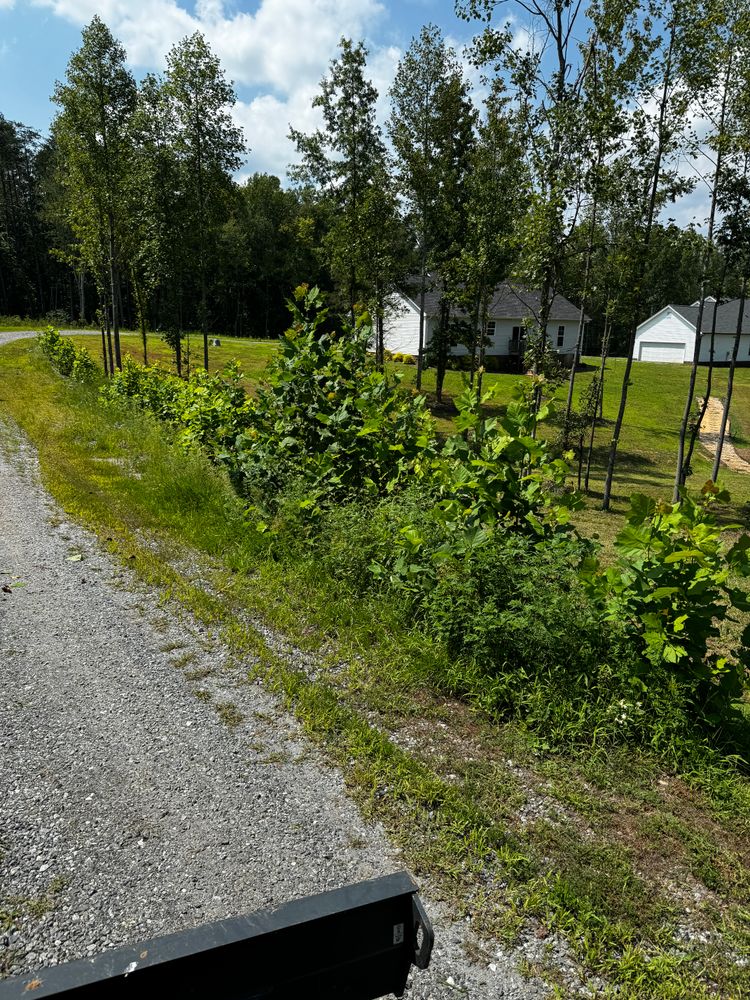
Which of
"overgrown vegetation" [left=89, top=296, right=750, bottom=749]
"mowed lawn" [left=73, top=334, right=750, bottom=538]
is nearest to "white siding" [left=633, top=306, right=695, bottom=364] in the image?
"mowed lawn" [left=73, top=334, right=750, bottom=538]

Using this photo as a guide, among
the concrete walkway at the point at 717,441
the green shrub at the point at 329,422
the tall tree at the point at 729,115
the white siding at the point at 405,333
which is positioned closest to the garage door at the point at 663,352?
the concrete walkway at the point at 717,441

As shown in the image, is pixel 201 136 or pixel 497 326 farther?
pixel 497 326

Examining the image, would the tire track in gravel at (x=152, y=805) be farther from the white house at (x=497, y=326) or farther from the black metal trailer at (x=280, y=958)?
the white house at (x=497, y=326)

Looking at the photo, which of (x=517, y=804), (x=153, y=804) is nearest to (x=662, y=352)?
(x=517, y=804)

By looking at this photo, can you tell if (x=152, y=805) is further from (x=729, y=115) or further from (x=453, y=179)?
(x=453, y=179)

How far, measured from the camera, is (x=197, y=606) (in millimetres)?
5039

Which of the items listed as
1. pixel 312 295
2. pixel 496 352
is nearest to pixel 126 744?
pixel 312 295

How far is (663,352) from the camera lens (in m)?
61.4

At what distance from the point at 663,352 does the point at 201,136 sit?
51.2 metres

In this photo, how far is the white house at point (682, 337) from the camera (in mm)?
59031

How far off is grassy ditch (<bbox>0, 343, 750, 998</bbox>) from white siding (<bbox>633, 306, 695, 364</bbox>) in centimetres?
6260

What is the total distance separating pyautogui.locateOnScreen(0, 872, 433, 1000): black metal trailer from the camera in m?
1.09

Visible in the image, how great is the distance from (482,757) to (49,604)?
345 centimetres

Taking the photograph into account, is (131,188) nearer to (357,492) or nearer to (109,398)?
(109,398)
